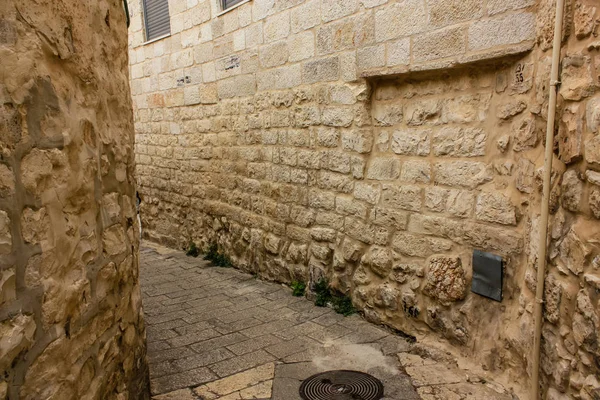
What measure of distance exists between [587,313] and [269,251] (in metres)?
3.42

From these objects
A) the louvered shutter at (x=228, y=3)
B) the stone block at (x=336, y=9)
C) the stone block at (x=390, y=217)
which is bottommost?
the stone block at (x=390, y=217)

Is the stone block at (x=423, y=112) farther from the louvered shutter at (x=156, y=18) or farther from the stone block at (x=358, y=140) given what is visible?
the louvered shutter at (x=156, y=18)

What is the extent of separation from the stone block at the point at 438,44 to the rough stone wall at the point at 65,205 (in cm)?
197

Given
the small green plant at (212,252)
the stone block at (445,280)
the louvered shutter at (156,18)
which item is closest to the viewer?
the stone block at (445,280)

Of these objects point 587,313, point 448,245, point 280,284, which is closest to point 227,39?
point 280,284

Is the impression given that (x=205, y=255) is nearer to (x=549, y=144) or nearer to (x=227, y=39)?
(x=227, y=39)

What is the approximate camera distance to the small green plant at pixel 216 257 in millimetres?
5927

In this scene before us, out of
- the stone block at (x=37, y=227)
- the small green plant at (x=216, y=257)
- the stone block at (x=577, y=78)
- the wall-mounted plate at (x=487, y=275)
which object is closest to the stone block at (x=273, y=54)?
the small green plant at (x=216, y=257)

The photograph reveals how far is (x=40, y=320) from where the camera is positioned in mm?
1550

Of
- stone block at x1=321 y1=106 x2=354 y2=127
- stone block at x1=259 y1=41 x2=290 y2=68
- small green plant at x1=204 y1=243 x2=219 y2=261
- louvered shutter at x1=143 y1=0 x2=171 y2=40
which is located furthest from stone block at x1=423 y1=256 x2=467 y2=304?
louvered shutter at x1=143 y1=0 x2=171 y2=40

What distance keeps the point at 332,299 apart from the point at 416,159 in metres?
1.57

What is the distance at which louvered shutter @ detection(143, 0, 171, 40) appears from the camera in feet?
22.1

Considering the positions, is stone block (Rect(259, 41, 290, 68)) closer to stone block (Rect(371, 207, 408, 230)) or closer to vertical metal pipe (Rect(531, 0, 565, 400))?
stone block (Rect(371, 207, 408, 230))

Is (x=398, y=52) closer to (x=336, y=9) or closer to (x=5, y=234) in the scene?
(x=336, y=9)
